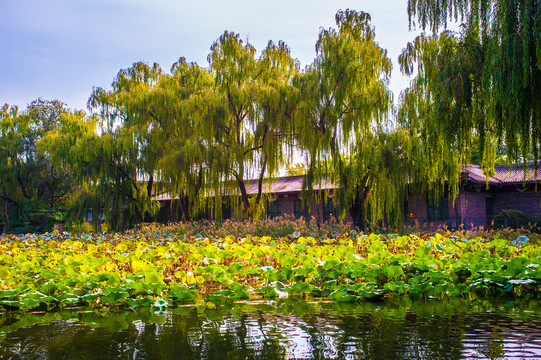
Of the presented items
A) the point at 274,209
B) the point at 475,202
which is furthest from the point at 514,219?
the point at 274,209

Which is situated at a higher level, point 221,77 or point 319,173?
point 221,77

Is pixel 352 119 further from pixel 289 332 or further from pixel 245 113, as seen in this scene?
pixel 289 332

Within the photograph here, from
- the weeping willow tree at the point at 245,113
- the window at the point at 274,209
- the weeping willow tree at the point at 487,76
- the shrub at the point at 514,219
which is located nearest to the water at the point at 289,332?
the weeping willow tree at the point at 487,76

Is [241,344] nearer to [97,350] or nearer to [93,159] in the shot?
[97,350]

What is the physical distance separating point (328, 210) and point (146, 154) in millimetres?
8964

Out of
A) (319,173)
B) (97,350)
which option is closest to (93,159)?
(319,173)

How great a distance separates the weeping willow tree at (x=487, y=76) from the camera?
283 inches

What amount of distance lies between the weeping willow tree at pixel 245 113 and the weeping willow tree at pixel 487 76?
7.47m

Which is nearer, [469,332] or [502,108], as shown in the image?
[469,332]

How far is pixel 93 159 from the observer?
2000cm

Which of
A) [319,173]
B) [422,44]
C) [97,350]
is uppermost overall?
[422,44]

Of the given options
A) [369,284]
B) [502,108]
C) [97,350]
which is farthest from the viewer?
[502,108]

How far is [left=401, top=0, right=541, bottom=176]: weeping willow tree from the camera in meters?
7.18

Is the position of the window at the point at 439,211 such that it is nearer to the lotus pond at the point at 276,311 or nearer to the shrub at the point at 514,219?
the shrub at the point at 514,219
